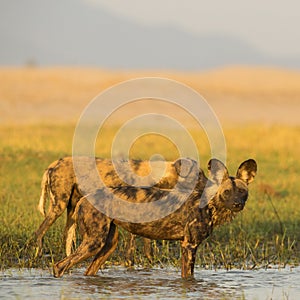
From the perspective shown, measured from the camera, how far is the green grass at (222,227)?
10750 mm

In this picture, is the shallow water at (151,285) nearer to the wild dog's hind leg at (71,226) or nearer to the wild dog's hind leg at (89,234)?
the wild dog's hind leg at (89,234)

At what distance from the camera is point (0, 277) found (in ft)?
30.9

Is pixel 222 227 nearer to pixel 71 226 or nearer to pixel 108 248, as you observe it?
pixel 71 226

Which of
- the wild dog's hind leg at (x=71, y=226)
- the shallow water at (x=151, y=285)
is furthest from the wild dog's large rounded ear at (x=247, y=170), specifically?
the wild dog's hind leg at (x=71, y=226)

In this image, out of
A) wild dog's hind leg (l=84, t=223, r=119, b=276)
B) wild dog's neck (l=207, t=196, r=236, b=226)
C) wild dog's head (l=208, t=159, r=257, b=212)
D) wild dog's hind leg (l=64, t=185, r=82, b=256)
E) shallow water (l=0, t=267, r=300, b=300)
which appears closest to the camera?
shallow water (l=0, t=267, r=300, b=300)

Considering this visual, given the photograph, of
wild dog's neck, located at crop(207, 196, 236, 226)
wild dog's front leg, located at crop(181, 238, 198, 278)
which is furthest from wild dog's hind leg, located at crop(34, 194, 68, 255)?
wild dog's neck, located at crop(207, 196, 236, 226)

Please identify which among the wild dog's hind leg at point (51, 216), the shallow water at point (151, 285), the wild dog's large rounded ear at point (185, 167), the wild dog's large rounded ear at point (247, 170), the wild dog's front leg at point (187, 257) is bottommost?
the shallow water at point (151, 285)

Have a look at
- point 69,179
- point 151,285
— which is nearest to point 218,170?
point 151,285

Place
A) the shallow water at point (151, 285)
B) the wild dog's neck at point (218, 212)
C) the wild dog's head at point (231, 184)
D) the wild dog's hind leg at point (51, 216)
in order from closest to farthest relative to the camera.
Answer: the shallow water at point (151, 285) → the wild dog's head at point (231, 184) → the wild dog's neck at point (218, 212) → the wild dog's hind leg at point (51, 216)

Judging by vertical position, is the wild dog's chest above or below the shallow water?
above

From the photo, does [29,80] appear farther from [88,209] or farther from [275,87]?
[88,209]

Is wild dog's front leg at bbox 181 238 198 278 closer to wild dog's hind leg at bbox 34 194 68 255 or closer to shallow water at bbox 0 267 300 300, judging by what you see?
shallow water at bbox 0 267 300 300

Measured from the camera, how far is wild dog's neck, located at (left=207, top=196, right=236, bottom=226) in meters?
9.25

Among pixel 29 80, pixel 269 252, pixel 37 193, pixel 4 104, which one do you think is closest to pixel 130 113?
pixel 4 104
